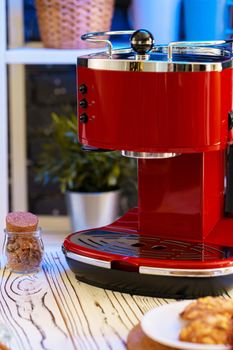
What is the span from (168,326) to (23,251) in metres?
0.33

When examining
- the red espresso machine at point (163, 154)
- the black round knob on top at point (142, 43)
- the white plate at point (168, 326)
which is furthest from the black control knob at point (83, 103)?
the white plate at point (168, 326)

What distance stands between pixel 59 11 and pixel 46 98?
14.6 inches

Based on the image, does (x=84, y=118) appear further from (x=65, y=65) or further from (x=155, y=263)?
(x=65, y=65)

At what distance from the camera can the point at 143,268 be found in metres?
1.21

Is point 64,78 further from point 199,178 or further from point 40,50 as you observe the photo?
point 199,178

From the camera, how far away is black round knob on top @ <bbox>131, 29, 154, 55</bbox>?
1213 mm

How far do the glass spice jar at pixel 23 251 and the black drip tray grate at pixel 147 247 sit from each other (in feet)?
0.21

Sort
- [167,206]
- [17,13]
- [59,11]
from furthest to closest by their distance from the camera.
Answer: [17,13] → [59,11] → [167,206]

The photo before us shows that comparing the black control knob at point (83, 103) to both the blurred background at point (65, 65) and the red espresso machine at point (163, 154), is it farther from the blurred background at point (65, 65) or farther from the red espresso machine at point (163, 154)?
the blurred background at point (65, 65)

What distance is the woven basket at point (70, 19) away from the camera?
195 cm

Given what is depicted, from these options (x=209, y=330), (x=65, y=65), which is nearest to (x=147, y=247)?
(x=209, y=330)

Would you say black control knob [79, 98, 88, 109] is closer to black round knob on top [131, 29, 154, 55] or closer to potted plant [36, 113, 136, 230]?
black round knob on top [131, 29, 154, 55]

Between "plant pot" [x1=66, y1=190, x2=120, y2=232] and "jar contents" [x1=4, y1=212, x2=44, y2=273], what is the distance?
30.1 inches

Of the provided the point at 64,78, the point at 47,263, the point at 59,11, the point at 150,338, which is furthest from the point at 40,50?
the point at 150,338
